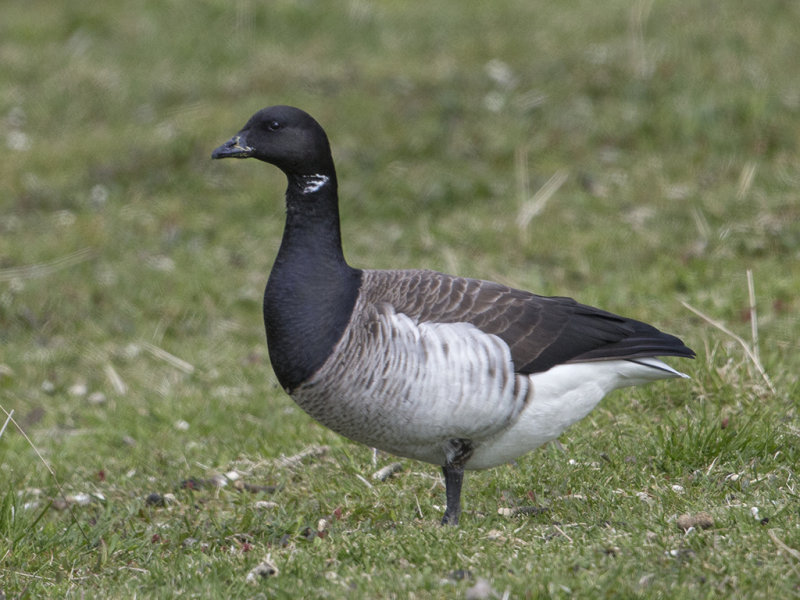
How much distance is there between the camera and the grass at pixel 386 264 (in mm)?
5293

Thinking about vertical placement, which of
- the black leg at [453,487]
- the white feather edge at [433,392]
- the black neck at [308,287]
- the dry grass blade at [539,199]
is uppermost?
the black neck at [308,287]

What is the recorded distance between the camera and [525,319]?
5.99 m

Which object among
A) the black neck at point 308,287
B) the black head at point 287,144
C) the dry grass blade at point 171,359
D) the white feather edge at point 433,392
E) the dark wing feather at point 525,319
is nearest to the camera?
the white feather edge at point 433,392

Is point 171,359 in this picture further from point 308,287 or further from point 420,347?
point 420,347

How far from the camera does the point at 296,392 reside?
19.0ft

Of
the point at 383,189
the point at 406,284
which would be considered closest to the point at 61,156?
the point at 383,189

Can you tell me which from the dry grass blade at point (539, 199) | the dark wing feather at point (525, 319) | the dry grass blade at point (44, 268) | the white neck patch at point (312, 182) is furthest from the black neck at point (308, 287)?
the dry grass blade at point (44, 268)

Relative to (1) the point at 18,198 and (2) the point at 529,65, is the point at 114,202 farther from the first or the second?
(2) the point at 529,65

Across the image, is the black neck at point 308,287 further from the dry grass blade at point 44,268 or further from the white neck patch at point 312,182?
the dry grass blade at point 44,268

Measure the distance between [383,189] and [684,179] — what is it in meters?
3.60

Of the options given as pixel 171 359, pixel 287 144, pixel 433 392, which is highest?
pixel 287 144

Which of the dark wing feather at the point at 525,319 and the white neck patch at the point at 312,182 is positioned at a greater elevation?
the white neck patch at the point at 312,182

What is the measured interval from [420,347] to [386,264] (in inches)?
226

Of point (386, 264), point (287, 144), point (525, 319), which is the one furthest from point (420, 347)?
point (386, 264)
